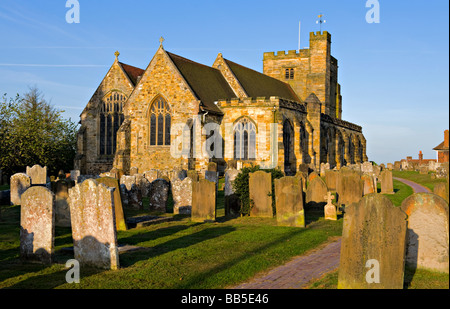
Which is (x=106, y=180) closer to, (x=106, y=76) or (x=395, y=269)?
(x=395, y=269)

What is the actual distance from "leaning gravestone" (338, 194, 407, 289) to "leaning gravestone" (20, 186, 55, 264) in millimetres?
5428

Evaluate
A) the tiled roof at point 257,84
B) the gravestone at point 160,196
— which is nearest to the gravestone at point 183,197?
the gravestone at point 160,196

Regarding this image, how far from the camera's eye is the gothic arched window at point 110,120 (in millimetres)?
36750

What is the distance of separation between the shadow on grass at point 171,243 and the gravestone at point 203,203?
1219 millimetres

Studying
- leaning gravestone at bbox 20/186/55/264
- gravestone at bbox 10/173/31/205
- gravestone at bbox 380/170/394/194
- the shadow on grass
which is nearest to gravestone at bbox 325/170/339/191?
gravestone at bbox 380/170/394/194

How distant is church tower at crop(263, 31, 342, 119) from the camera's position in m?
46.4

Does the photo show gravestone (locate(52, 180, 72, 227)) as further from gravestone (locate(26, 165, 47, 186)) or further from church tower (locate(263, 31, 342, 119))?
church tower (locate(263, 31, 342, 119))

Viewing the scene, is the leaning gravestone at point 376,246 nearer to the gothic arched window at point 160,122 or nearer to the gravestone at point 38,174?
the gravestone at point 38,174

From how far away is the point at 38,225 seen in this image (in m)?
9.00

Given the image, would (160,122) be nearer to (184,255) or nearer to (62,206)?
(62,206)

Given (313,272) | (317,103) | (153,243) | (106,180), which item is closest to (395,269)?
(313,272)
